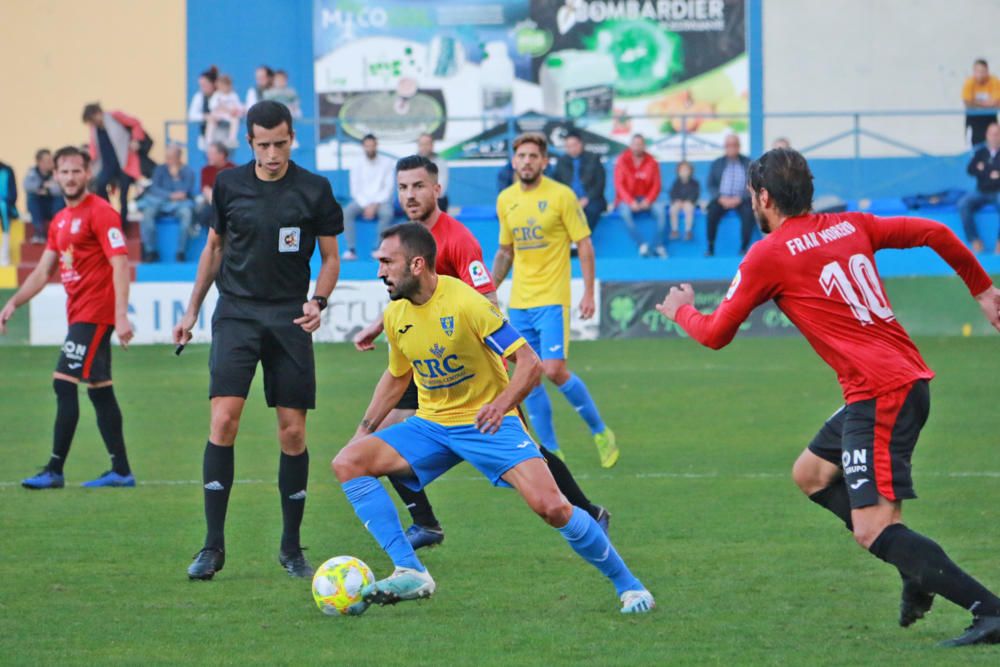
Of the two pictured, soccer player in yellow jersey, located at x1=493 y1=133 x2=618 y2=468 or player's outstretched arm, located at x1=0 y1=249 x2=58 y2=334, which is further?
soccer player in yellow jersey, located at x1=493 y1=133 x2=618 y2=468

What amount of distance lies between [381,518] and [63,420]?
168 inches

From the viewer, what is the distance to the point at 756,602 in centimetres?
658

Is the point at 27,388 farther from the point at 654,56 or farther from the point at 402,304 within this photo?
the point at 654,56

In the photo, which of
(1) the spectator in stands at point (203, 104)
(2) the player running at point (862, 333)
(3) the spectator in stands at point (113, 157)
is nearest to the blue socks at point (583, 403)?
(2) the player running at point (862, 333)

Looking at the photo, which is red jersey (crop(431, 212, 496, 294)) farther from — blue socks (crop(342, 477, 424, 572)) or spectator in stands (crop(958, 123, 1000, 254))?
spectator in stands (crop(958, 123, 1000, 254))

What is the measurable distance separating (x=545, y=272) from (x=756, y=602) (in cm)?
520

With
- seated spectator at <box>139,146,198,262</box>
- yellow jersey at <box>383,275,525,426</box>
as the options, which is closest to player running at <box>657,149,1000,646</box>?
yellow jersey at <box>383,275,525,426</box>

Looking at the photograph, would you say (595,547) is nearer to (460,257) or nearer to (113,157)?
(460,257)

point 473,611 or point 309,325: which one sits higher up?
point 309,325

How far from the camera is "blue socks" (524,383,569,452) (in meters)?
11.1

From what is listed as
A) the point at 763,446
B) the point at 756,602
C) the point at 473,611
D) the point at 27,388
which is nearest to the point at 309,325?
the point at 473,611

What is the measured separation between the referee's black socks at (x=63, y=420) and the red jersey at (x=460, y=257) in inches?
128

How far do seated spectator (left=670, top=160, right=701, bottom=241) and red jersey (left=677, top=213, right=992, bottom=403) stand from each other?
18.0 m

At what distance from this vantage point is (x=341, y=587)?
6.41m
